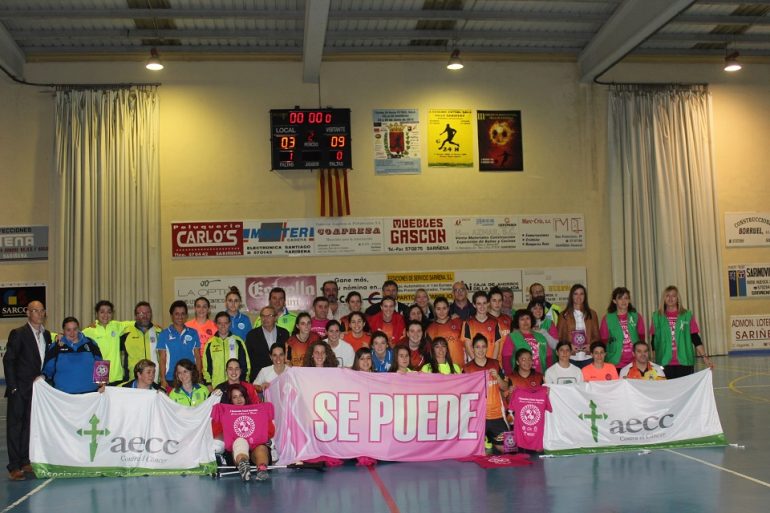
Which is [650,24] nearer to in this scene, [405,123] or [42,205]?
[405,123]

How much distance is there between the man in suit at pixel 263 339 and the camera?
30.6ft

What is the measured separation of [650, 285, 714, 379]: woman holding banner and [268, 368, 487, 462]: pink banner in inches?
110

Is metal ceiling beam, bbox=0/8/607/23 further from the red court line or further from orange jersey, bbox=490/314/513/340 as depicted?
the red court line

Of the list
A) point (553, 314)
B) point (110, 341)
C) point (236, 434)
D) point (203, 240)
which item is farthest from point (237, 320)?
point (203, 240)

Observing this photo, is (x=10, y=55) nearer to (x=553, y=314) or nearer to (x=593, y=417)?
(x=553, y=314)

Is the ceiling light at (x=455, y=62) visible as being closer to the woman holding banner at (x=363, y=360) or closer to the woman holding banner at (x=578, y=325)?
the woman holding banner at (x=578, y=325)

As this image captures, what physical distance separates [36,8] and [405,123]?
7389 mm

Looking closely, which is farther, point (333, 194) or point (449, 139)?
point (449, 139)

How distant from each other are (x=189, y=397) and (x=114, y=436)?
2.79 feet

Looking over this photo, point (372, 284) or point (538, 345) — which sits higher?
point (372, 284)

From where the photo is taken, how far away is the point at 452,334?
966 centimetres

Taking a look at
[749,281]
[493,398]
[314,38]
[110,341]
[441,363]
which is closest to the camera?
[493,398]

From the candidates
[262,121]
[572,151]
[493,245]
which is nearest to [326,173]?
[262,121]

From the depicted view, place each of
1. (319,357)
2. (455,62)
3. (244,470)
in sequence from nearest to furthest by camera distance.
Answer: (244,470), (319,357), (455,62)
